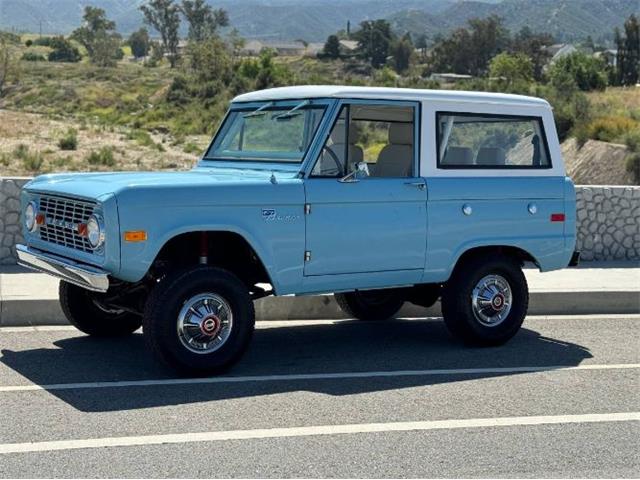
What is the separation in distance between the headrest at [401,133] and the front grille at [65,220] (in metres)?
2.84

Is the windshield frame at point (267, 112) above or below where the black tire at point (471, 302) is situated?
above

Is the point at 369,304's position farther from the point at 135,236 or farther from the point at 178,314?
the point at 135,236

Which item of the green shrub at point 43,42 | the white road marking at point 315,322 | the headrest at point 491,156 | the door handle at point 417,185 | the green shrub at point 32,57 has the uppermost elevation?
the green shrub at point 43,42

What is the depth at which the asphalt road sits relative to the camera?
630 centimetres

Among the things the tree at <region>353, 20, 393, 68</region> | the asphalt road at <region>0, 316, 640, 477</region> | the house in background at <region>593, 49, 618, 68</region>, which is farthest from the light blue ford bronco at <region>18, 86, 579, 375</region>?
the tree at <region>353, 20, 393, 68</region>

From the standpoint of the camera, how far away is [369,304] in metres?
10.8

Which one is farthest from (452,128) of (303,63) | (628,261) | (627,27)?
(303,63)

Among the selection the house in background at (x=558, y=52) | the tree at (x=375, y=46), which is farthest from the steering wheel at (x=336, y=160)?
the tree at (x=375, y=46)

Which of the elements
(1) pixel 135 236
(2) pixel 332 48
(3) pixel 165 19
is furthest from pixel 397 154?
(3) pixel 165 19

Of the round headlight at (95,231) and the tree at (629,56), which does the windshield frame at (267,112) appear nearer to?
the round headlight at (95,231)

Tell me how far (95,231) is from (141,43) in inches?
5804

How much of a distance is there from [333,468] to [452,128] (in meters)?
4.14

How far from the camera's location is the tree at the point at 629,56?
69.9 meters

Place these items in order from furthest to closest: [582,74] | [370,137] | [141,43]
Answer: [141,43], [582,74], [370,137]
